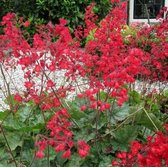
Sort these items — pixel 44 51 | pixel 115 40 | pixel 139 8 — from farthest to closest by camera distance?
1. pixel 139 8
2. pixel 115 40
3. pixel 44 51

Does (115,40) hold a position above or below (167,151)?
above

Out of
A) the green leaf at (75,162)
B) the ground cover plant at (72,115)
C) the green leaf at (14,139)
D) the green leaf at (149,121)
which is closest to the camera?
the ground cover plant at (72,115)

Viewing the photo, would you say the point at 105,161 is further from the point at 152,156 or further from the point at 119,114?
the point at 152,156

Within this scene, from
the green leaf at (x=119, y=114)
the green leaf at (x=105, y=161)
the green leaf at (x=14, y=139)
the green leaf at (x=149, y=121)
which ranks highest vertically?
the green leaf at (x=119, y=114)

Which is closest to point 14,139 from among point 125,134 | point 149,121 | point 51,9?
point 125,134

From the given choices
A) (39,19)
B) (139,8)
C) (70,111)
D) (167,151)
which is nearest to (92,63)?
(70,111)

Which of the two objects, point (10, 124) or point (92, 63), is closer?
point (10, 124)

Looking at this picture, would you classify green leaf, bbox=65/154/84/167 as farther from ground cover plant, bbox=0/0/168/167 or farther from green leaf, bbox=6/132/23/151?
green leaf, bbox=6/132/23/151

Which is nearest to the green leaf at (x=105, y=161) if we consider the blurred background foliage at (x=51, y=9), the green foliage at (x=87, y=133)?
the green foliage at (x=87, y=133)

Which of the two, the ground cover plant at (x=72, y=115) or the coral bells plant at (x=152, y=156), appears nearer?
the coral bells plant at (x=152, y=156)

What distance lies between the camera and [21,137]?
2.51 meters

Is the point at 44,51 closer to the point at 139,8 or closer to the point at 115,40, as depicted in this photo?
the point at 115,40

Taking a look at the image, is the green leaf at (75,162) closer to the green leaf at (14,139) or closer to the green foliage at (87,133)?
the green foliage at (87,133)

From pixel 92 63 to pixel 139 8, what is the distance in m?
13.5
